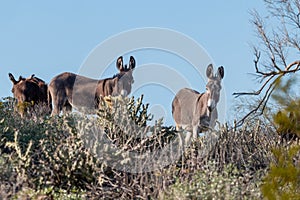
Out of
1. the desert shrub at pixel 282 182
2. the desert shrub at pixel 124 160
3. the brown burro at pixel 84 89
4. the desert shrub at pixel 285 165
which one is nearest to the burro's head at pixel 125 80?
the brown burro at pixel 84 89

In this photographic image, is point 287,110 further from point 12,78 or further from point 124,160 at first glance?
point 12,78

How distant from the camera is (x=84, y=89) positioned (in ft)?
72.8

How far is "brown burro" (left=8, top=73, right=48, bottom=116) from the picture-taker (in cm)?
2417

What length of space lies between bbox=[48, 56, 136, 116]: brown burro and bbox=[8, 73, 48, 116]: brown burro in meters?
1.06

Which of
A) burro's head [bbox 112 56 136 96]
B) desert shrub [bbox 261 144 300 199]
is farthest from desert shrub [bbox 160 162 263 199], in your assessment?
burro's head [bbox 112 56 136 96]

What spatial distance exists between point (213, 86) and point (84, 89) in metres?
5.45

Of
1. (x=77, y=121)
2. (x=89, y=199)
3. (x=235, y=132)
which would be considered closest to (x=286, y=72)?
(x=235, y=132)

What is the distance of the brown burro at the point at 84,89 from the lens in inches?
819

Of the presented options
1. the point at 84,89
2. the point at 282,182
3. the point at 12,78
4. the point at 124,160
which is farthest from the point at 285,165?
the point at 12,78

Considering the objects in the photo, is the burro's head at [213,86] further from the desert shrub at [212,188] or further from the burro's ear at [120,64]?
the desert shrub at [212,188]

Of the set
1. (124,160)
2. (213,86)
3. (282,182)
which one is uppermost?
(213,86)

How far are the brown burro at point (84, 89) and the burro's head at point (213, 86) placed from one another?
2674mm

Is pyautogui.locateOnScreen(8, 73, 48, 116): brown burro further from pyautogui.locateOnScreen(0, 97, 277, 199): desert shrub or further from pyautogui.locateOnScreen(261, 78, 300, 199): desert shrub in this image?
pyautogui.locateOnScreen(261, 78, 300, 199): desert shrub

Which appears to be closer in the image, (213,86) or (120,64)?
(213,86)
